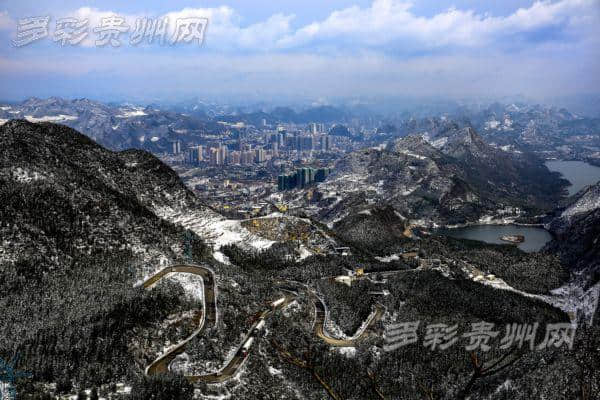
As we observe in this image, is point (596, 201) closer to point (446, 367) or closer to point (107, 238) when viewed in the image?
point (446, 367)

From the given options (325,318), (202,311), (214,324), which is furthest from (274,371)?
(325,318)

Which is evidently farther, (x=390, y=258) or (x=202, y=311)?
(x=390, y=258)

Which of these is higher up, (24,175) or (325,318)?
(24,175)

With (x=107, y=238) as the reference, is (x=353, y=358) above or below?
below

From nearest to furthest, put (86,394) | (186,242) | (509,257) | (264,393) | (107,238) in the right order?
(86,394)
(264,393)
(107,238)
(186,242)
(509,257)

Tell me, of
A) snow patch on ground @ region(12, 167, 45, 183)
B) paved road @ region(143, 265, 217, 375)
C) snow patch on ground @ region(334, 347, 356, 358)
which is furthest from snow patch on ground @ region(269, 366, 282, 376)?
snow patch on ground @ region(12, 167, 45, 183)

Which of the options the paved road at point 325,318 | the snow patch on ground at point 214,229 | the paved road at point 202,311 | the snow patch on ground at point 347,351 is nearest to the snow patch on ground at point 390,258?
the snow patch on ground at point 214,229

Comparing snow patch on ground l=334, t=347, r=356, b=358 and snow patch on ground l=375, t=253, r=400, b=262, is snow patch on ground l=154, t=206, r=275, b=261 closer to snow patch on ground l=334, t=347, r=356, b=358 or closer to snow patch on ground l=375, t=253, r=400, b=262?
snow patch on ground l=375, t=253, r=400, b=262

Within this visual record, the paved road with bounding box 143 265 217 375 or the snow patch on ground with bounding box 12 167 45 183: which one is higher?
the snow patch on ground with bounding box 12 167 45 183

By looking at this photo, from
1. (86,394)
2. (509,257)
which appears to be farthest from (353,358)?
(509,257)

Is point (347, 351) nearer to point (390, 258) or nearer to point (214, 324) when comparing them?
point (214, 324)

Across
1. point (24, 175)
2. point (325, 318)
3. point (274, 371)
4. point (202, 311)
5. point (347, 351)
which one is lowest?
point (347, 351)
